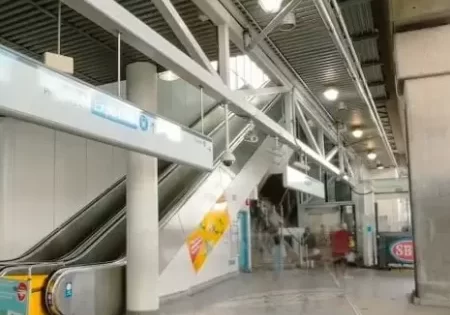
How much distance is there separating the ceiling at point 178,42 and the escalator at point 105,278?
7.68 ft

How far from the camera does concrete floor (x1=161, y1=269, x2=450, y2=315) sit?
271 inches

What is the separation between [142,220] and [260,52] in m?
2.69

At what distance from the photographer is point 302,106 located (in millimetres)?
8891

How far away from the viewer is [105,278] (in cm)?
629

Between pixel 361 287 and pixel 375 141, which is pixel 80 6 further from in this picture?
pixel 375 141

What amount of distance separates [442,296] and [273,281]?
172 inches

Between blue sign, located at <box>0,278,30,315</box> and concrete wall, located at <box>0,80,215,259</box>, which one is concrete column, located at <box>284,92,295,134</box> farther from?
blue sign, located at <box>0,278,30,315</box>

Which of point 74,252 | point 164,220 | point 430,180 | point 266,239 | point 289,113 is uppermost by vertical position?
point 289,113

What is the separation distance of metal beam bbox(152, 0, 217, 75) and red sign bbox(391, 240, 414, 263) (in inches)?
388

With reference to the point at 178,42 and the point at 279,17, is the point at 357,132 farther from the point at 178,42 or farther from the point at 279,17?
the point at 279,17

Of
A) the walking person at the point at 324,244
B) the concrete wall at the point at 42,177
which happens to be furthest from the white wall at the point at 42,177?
the walking person at the point at 324,244

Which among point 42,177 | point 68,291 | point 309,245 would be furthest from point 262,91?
point 309,245

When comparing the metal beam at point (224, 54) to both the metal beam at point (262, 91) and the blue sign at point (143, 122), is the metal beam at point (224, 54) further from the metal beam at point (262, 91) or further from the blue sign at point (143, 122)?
the blue sign at point (143, 122)

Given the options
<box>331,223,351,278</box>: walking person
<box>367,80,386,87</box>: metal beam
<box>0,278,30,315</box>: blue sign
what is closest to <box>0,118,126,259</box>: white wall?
<box>0,278,30,315</box>: blue sign
